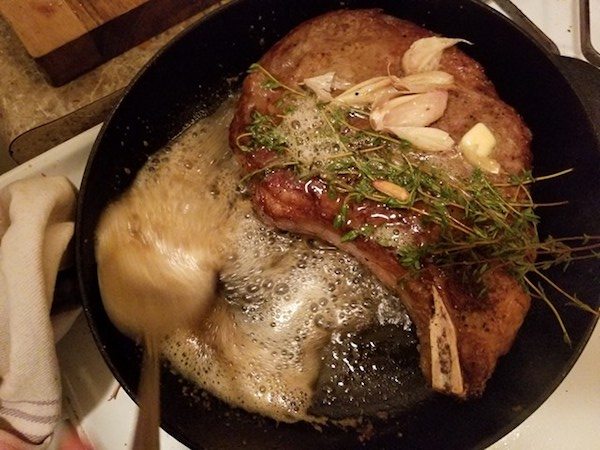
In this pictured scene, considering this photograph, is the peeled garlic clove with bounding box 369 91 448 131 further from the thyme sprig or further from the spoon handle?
the spoon handle

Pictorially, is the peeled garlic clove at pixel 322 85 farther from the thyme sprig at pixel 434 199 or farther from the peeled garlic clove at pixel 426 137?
the peeled garlic clove at pixel 426 137

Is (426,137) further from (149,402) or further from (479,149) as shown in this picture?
(149,402)

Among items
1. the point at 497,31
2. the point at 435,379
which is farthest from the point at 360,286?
the point at 497,31

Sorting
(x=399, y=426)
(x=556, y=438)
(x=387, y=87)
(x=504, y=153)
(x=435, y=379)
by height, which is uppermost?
(x=387, y=87)

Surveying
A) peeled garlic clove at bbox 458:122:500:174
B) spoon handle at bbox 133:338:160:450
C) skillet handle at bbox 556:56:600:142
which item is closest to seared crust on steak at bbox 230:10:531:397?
peeled garlic clove at bbox 458:122:500:174

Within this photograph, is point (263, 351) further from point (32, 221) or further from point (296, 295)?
point (32, 221)

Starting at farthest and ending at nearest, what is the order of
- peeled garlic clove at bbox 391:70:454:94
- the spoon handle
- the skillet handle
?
the skillet handle < peeled garlic clove at bbox 391:70:454:94 < the spoon handle

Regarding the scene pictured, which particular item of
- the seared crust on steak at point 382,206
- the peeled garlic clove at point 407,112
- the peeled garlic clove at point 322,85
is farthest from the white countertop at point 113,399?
the peeled garlic clove at point 407,112
